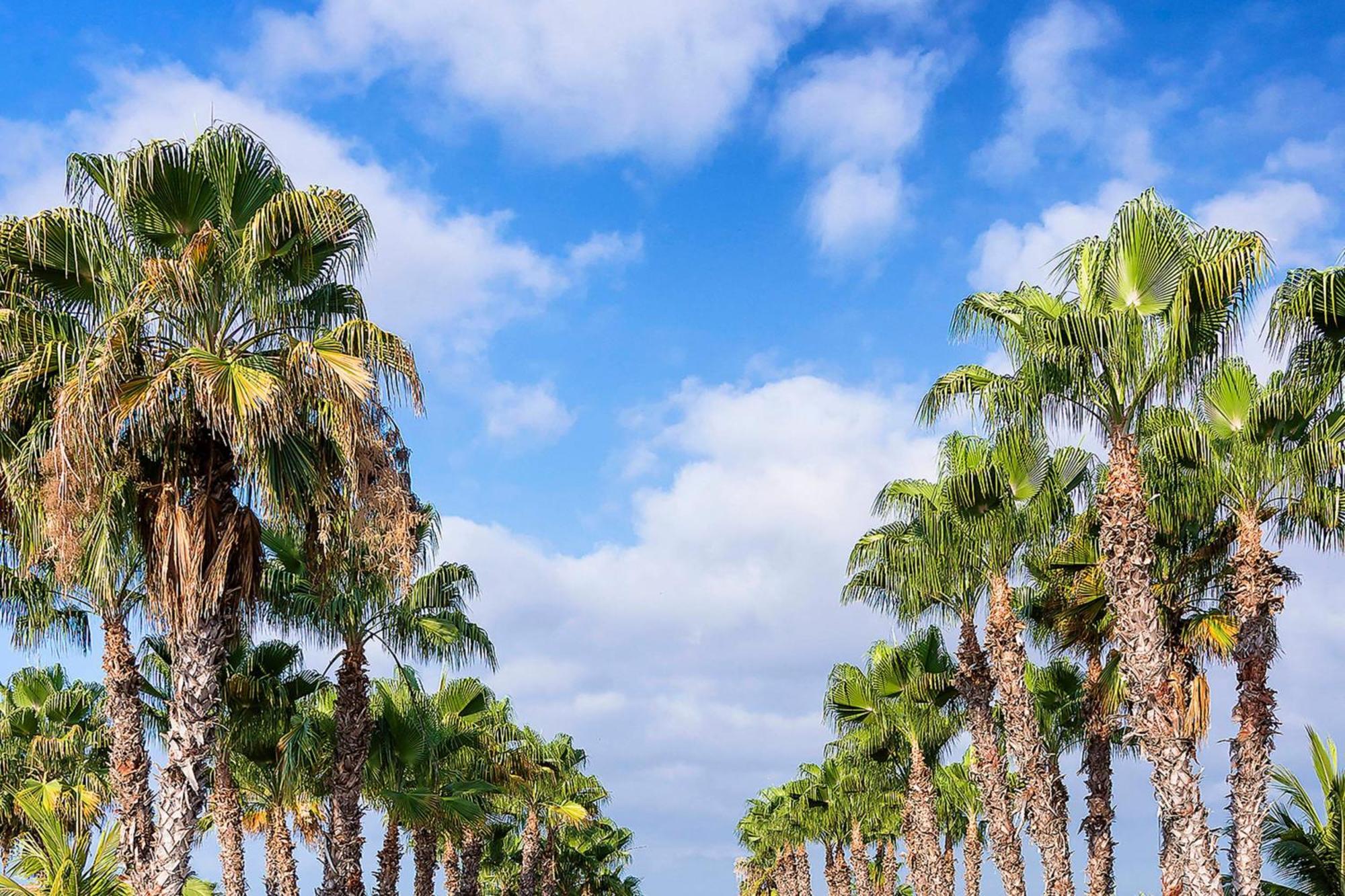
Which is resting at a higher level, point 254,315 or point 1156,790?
point 254,315

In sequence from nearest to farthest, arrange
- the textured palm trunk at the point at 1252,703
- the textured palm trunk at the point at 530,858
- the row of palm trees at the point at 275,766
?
the textured palm trunk at the point at 1252,703
the row of palm trees at the point at 275,766
the textured palm trunk at the point at 530,858

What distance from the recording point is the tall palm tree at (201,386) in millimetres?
12258

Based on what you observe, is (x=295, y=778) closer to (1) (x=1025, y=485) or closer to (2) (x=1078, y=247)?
(1) (x=1025, y=485)

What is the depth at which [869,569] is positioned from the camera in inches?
1150

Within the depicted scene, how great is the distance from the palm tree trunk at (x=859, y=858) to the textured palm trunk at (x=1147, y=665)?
3831 centimetres

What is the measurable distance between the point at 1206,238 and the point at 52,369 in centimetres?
1419

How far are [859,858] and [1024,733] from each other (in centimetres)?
3120

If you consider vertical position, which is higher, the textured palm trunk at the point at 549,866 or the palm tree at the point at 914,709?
the palm tree at the point at 914,709

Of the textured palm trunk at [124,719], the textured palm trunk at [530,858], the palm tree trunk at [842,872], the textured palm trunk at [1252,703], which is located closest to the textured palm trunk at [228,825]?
the textured palm trunk at [124,719]

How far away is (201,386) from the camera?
39.9 feet

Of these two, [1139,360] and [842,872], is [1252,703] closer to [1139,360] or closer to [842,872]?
[1139,360]

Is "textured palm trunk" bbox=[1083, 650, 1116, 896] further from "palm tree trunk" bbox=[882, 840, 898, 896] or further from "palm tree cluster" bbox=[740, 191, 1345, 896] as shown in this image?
"palm tree trunk" bbox=[882, 840, 898, 896]

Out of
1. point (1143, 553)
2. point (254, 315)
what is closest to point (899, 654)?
point (1143, 553)

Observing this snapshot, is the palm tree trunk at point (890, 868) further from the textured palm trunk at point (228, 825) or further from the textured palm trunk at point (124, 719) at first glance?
the textured palm trunk at point (124, 719)
